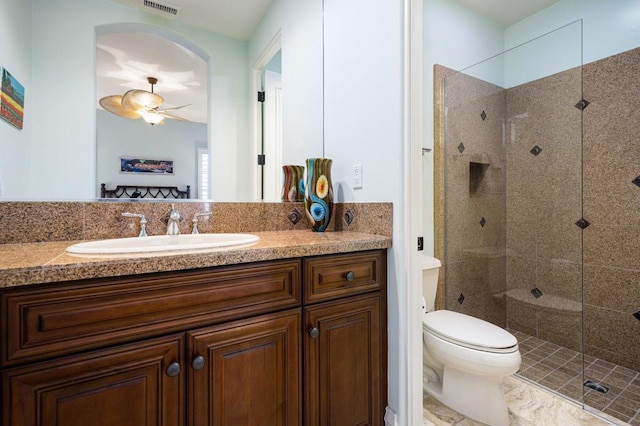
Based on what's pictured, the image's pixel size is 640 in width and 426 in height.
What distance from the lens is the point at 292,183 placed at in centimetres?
162

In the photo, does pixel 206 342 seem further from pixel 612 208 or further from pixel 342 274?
pixel 612 208

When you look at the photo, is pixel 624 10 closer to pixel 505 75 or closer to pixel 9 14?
pixel 505 75

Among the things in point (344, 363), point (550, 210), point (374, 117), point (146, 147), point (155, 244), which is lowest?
point (344, 363)

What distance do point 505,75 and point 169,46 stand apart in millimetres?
2443

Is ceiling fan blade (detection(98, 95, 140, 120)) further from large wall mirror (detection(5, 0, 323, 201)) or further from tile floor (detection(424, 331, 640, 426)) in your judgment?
tile floor (detection(424, 331, 640, 426))

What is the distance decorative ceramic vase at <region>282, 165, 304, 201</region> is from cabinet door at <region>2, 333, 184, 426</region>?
0.96m

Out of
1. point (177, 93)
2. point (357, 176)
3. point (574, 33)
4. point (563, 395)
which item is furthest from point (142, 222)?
point (574, 33)

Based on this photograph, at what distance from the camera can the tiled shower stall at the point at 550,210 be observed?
71.2 inches

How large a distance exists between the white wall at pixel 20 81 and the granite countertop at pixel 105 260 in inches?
9.7

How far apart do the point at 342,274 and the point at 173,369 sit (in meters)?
0.61

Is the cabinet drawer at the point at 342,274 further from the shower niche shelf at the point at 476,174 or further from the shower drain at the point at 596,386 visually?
the shower drain at the point at 596,386

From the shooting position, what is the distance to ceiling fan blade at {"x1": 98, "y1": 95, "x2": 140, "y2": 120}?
1.23 metres

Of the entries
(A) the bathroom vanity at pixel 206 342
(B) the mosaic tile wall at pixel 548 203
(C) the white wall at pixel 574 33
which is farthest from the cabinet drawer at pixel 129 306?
(C) the white wall at pixel 574 33

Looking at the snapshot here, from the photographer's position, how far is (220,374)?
858 millimetres
